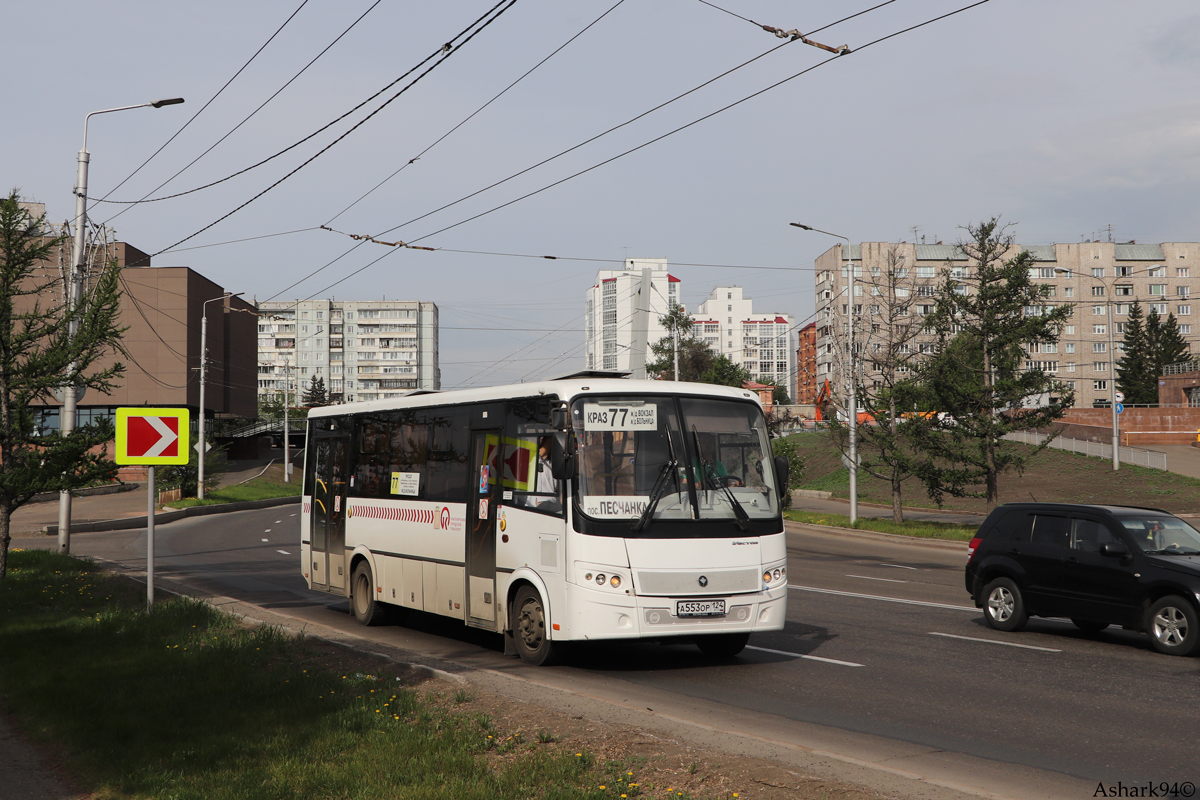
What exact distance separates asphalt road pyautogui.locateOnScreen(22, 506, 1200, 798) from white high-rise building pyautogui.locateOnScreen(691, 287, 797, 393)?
Answer: 568 feet

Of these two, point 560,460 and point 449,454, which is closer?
point 560,460

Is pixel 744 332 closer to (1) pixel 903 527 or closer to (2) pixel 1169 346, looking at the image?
(2) pixel 1169 346

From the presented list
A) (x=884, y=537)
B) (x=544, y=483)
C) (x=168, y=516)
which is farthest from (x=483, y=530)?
(x=168, y=516)

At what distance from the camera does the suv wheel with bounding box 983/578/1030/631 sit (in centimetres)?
1280

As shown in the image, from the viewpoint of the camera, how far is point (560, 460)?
992 cm

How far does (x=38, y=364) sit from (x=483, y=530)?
9.58m

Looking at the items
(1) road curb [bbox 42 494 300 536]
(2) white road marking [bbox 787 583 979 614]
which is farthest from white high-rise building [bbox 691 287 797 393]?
(2) white road marking [bbox 787 583 979 614]

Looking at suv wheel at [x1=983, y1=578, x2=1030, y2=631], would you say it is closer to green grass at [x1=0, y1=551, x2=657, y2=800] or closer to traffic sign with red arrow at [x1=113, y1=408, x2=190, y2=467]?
green grass at [x1=0, y1=551, x2=657, y2=800]

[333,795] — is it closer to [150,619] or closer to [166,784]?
[166,784]

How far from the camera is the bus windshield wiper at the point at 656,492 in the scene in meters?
9.92

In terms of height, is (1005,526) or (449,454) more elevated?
(449,454)

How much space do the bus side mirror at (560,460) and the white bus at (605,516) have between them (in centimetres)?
2

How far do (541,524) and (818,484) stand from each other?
54.8m

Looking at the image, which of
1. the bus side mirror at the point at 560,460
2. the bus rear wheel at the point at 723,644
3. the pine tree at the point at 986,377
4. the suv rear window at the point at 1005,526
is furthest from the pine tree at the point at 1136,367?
the bus side mirror at the point at 560,460
